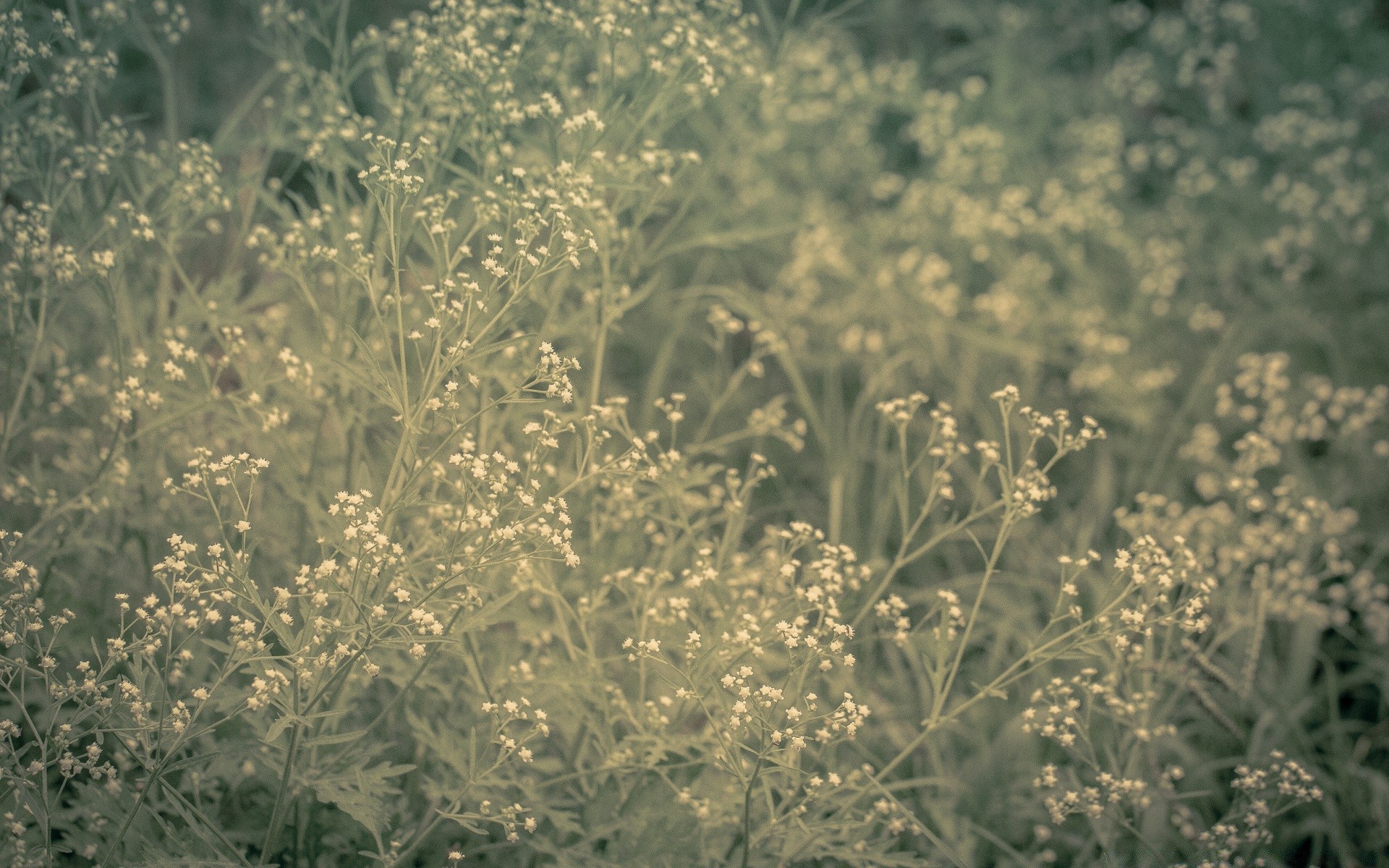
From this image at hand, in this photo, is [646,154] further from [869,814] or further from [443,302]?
[869,814]

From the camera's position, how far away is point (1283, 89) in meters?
5.40

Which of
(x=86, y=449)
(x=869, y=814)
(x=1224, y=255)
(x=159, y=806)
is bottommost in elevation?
(x=159, y=806)

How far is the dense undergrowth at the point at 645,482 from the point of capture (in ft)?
7.11

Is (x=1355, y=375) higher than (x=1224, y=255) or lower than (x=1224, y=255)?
lower

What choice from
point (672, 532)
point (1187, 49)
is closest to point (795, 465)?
point (672, 532)

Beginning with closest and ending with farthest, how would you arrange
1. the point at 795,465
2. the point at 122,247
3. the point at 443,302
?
the point at 443,302
the point at 122,247
the point at 795,465

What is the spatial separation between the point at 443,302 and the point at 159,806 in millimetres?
1304

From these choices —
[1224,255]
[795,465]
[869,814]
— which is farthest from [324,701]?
[1224,255]

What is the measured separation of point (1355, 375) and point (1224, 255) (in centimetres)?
73

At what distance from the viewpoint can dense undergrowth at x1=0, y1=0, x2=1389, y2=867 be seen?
2.17 meters

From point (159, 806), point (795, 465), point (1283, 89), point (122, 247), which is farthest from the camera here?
point (1283, 89)

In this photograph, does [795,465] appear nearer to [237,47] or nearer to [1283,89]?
[1283,89]

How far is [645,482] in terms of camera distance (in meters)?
2.93

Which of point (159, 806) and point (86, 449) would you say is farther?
point (86, 449)
